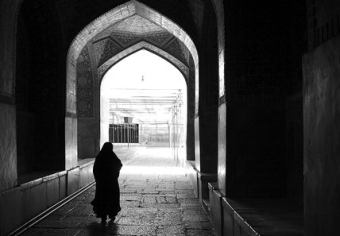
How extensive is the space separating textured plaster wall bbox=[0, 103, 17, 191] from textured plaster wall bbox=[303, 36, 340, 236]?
2.94 metres

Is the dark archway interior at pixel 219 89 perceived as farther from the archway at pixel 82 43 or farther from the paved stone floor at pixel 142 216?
the paved stone floor at pixel 142 216

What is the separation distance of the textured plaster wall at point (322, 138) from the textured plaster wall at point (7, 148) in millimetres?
2936

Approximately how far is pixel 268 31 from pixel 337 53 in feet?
7.83

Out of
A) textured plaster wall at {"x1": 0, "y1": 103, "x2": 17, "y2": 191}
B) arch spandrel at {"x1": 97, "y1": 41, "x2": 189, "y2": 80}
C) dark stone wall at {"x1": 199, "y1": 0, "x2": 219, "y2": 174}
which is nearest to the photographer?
textured plaster wall at {"x1": 0, "y1": 103, "x2": 17, "y2": 191}

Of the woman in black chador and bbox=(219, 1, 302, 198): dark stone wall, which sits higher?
bbox=(219, 1, 302, 198): dark stone wall

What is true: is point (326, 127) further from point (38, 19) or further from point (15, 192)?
point (38, 19)

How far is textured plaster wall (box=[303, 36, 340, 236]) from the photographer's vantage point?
1.43 m

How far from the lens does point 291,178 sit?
3.55 meters

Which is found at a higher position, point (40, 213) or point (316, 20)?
point (316, 20)

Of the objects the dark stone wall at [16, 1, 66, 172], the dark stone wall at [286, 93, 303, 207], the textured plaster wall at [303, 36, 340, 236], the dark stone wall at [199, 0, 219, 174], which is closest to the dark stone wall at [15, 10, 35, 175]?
the dark stone wall at [16, 1, 66, 172]

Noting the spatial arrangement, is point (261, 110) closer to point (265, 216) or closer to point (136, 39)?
point (265, 216)

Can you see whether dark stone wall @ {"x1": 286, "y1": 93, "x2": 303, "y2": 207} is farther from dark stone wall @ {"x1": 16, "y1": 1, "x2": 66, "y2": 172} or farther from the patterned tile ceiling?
the patterned tile ceiling

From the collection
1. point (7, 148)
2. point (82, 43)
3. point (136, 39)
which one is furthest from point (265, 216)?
point (136, 39)

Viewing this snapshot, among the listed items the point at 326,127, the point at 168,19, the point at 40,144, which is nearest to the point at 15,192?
the point at 40,144
